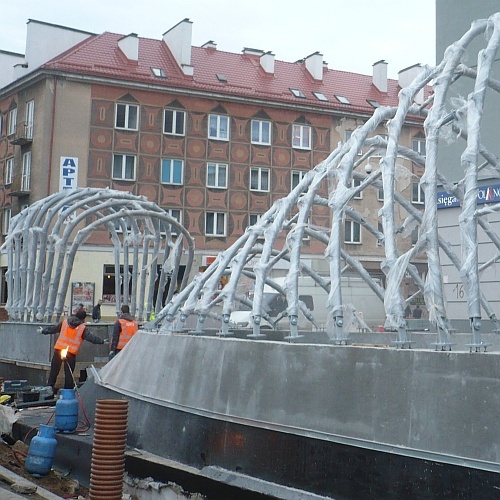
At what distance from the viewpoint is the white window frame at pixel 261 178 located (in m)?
40.0

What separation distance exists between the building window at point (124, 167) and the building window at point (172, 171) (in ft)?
4.90

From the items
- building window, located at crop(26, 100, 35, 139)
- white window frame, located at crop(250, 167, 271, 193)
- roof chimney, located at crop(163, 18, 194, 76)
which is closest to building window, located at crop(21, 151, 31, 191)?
building window, located at crop(26, 100, 35, 139)

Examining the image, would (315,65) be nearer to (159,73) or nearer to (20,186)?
(159,73)

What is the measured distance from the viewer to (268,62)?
142ft

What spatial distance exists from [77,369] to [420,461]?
32.4 ft

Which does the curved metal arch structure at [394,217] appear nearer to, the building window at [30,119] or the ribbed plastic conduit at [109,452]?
the ribbed plastic conduit at [109,452]

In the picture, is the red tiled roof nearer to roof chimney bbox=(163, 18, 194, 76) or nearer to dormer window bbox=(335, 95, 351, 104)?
dormer window bbox=(335, 95, 351, 104)

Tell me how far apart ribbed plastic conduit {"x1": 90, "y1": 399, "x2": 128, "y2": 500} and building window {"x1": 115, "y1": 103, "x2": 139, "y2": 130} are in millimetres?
30333

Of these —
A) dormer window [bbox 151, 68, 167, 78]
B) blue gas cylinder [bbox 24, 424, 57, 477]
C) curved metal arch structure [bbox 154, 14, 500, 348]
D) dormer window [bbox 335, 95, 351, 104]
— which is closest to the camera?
curved metal arch structure [bbox 154, 14, 500, 348]

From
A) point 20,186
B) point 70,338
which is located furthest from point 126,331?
point 20,186

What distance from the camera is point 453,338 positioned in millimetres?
10070

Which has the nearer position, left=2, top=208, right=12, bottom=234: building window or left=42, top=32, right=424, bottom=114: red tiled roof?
left=42, top=32, right=424, bottom=114: red tiled roof

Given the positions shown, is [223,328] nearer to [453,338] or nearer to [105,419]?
[105,419]

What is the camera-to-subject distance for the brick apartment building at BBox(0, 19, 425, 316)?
3628 centimetres
